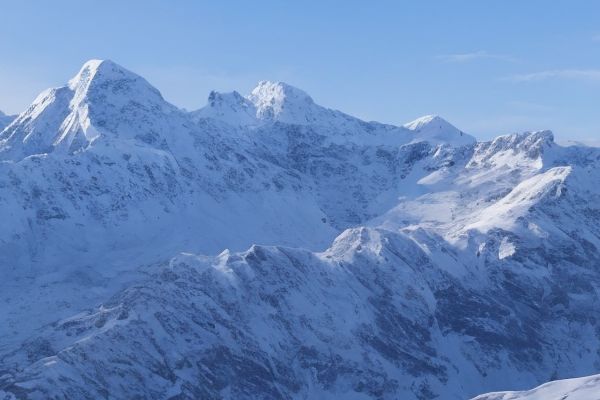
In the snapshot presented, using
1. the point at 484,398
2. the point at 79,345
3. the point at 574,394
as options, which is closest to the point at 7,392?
the point at 79,345

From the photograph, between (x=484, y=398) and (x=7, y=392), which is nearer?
(x=484, y=398)

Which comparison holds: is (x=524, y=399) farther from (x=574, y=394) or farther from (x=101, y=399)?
(x=101, y=399)

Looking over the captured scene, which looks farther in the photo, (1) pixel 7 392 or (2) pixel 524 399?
(1) pixel 7 392

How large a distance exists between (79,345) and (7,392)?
855 inches

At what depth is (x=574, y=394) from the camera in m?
143

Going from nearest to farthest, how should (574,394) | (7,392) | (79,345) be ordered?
1. (574,394)
2. (7,392)
3. (79,345)

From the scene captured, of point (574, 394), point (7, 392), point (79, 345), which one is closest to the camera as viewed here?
point (574, 394)

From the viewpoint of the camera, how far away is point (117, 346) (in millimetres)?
199375

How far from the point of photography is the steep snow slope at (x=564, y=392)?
142m

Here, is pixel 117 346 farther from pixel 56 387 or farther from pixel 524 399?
pixel 524 399

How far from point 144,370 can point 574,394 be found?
86626 mm

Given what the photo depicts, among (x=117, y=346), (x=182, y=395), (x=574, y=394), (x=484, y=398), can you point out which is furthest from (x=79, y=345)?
(x=574, y=394)

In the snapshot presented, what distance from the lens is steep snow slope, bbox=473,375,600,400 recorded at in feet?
465

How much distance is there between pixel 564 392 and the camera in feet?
478
